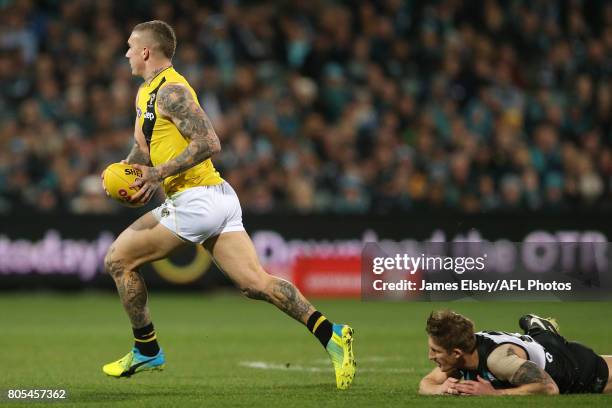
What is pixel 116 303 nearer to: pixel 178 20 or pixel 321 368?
pixel 178 20

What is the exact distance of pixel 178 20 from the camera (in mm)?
21625

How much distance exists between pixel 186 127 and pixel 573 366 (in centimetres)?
301

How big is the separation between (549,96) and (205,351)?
33.4ft

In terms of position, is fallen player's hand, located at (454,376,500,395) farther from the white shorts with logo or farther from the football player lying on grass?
the white shorts with logo

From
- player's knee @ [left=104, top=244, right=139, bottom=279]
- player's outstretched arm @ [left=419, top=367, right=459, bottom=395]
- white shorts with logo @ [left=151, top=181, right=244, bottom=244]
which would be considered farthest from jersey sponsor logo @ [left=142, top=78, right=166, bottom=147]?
player's outstretched arm @ [left=419, top=367, right=459, bottom=395]

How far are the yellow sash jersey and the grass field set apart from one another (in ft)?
4.80

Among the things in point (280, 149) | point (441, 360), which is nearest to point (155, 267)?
point (280, 149)

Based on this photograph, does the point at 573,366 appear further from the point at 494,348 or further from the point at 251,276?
the point at 251,276

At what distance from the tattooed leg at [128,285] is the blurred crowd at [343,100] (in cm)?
997

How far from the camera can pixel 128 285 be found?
27.9 ft

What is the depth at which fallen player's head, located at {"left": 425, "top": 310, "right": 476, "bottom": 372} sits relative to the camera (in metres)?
7.43

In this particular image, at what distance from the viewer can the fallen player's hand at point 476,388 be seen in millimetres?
7617

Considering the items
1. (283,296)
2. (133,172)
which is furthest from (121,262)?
(283,296)

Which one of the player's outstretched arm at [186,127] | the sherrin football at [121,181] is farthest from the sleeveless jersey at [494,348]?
the sherrin football at [121,181]
